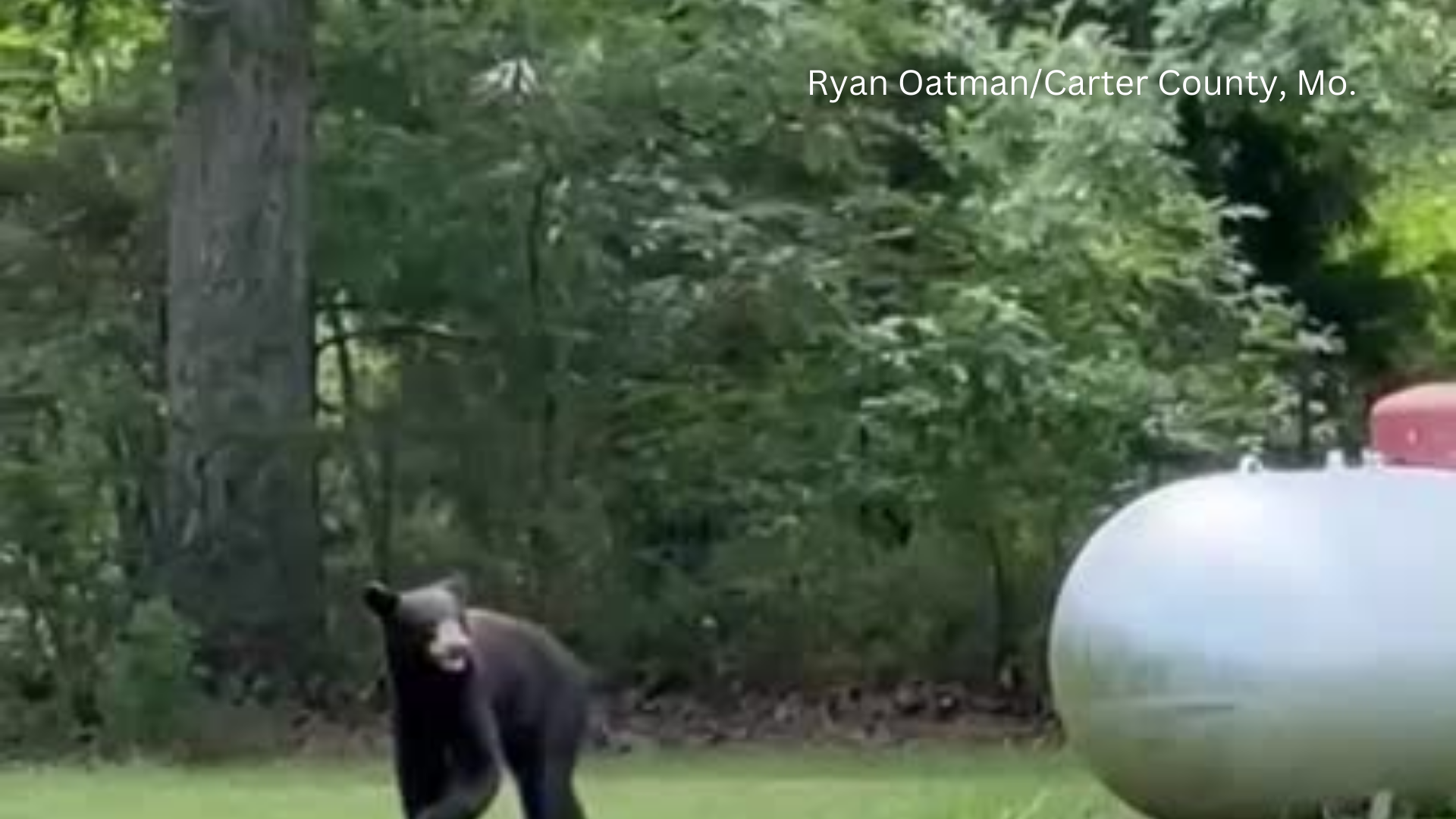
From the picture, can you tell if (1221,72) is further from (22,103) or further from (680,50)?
(22,103)

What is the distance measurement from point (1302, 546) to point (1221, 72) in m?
7.68

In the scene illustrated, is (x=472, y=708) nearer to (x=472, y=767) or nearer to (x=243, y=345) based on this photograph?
(x=472, y=767)

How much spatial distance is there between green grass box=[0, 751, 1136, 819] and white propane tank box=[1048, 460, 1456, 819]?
1039 millimetres

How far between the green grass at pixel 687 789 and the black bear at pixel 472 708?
52.3 inches

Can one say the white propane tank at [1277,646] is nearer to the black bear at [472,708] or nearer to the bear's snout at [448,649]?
the black bear at [472,708]

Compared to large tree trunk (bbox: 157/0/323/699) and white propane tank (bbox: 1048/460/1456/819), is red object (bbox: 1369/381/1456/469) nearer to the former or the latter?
white propane tank (bbox: 1048/460/1456/819)

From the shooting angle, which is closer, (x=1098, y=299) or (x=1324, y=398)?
(x=1098, y=299)

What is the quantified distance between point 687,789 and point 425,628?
3576 millimetres

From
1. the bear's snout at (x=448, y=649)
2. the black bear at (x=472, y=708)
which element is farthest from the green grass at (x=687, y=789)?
the bear's snout at (x=448, y=649)

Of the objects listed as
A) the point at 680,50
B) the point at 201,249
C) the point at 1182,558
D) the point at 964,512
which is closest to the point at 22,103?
the point at 201,249

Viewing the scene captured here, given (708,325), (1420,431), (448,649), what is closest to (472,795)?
(448,649)

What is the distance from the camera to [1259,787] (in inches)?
384

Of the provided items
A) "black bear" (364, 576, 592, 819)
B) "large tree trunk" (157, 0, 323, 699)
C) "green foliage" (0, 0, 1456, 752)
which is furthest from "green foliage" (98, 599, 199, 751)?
"black bear" (364, 576, 592, 819)

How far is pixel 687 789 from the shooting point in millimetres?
13453
